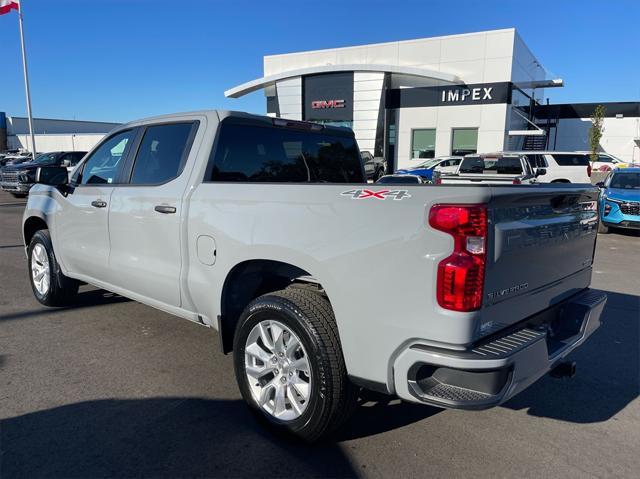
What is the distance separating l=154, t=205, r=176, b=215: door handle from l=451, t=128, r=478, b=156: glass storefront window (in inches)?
1032

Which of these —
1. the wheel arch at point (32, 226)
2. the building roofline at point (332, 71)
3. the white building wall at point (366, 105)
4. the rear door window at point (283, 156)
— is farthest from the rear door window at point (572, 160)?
the wheel arch at point (32, 226)

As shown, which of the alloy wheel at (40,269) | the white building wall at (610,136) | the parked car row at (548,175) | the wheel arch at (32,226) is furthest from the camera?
the white building wall at (610,136)

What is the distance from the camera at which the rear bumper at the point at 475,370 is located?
6.91 ft

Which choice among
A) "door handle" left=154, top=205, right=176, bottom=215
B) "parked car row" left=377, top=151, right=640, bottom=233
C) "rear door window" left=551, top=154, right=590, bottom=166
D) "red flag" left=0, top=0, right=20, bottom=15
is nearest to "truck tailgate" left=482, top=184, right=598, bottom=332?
"parked car row" left=377, top=151, right=640, bottom=233

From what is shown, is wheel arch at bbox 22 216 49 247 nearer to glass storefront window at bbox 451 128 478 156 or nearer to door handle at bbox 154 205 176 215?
door handle at bbox 154 205 176 215

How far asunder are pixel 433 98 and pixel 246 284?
89.8 ft

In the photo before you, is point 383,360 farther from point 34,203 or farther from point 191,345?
point 34,203

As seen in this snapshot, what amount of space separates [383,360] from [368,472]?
71 centimetres

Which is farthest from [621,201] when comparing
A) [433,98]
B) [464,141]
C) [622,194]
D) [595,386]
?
[433,98]

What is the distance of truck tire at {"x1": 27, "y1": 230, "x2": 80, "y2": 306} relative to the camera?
5.04 m

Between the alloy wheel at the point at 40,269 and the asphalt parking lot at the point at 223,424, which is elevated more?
the alloy wheel at the point at 40,269

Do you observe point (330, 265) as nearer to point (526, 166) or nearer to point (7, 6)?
point (526, 166)

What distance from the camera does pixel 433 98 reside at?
92.2ft

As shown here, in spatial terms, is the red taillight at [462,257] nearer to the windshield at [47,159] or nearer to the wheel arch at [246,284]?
the wheel arch at [246,284]
